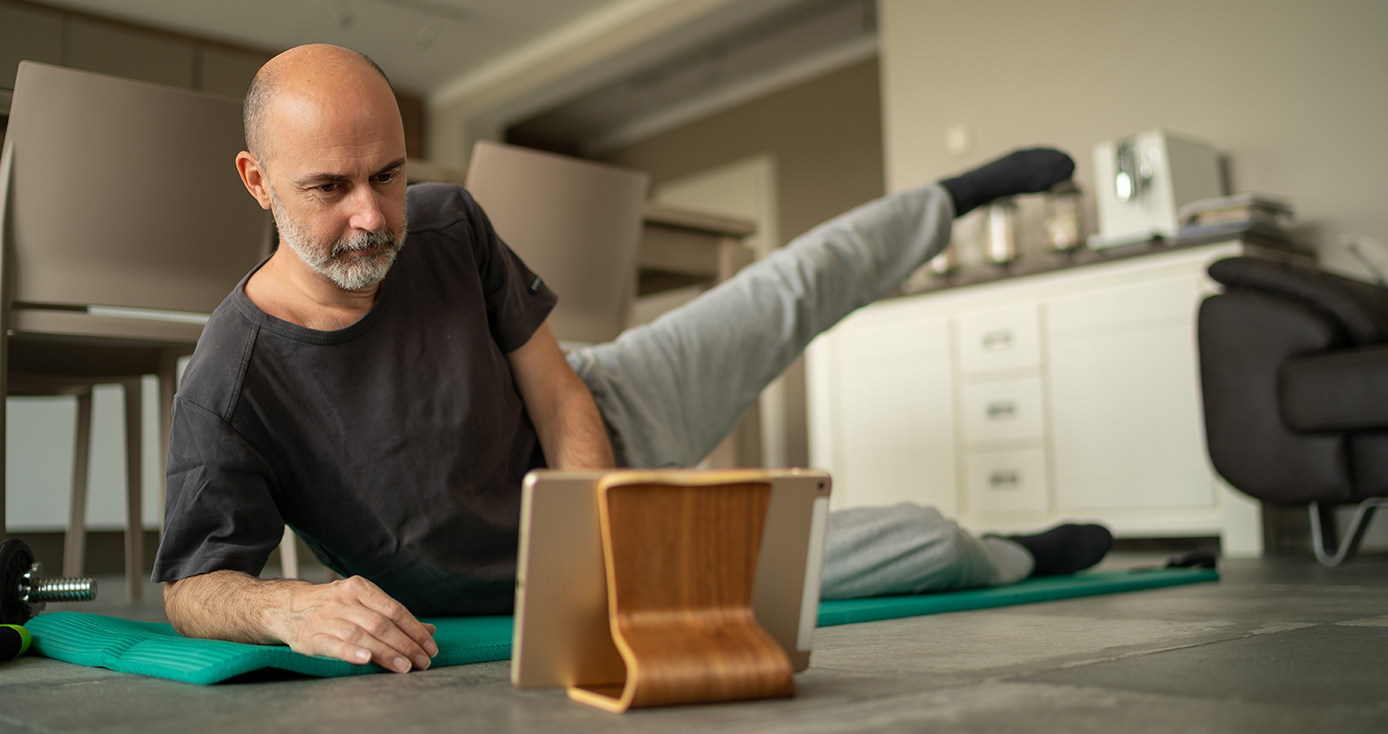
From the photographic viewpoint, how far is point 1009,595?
154cm

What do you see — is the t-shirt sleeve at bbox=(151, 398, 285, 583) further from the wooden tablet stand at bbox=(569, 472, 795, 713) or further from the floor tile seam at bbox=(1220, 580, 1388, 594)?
the floor tile seam at bbox=(1220, 580, 1388, 594)

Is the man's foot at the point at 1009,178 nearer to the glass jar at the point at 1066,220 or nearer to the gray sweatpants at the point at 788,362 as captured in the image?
the gray sweatpants at the point at 788,362

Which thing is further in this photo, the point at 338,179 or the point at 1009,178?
the point at 1009,178

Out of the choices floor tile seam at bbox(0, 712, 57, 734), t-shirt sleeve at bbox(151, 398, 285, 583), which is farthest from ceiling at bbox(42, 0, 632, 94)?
floor tile seam at bbox(0, 712, 57, 734)

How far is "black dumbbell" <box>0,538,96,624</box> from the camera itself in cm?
123

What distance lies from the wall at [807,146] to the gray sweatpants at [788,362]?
3.90 meters

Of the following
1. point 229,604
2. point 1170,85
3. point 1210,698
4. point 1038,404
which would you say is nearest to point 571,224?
point 229,604

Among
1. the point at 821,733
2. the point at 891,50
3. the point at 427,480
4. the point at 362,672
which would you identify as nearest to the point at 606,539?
Result: the point at 821,733

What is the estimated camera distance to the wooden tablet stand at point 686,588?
727 mm

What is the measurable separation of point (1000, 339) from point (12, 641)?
2718mm

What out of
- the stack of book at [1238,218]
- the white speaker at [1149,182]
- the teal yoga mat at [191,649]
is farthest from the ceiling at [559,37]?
the teal yoga mat at [191,649]

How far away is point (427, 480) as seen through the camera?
1.20m

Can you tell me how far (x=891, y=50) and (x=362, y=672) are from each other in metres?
4.04

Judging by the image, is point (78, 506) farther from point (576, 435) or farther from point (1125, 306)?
point (1125, 306)
